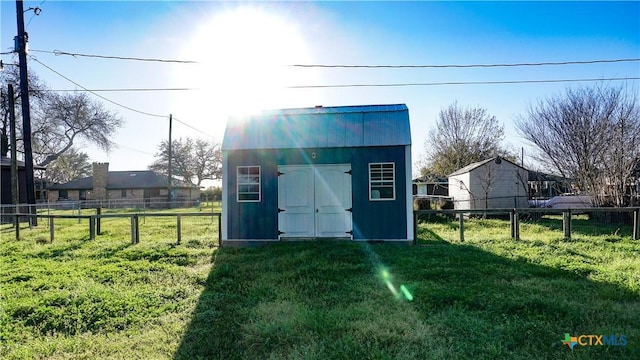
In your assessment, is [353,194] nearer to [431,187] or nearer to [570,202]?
[570,202]

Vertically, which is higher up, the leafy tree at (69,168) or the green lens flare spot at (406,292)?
the leafy tree at (69,168)

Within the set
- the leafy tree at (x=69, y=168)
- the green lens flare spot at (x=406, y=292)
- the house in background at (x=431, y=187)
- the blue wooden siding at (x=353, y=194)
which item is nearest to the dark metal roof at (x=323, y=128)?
the blue wooden siding at (x=353, y=194)

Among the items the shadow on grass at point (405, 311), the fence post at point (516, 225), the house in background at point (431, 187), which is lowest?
the shadow on grass at point (405, 311)

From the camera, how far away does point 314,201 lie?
8.70 m

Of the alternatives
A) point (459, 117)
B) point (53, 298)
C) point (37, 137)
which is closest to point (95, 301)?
point (53, 298)

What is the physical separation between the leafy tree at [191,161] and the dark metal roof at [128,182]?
333 centimetres

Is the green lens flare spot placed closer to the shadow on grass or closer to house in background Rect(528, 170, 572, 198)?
the shadow on grass

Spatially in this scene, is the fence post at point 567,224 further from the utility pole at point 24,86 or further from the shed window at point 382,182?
the utility pole at point 24,86

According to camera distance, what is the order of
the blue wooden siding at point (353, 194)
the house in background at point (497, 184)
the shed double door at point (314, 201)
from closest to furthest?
1. the blue wooden siding at point (353, 194)
2. the shed double door at point (314, 201)
3. the house in background at point (497, 184)

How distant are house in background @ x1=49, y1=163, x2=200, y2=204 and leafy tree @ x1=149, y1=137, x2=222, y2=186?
10.5ft

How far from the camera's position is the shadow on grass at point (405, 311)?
10.8 feet

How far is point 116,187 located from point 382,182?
35150mm

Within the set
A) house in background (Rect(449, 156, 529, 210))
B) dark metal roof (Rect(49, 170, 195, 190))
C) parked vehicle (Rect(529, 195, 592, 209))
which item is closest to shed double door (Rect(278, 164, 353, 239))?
parked vehicle (Rect(529, 195, 592, 209))

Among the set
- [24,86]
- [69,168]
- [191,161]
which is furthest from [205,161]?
[24,86]
